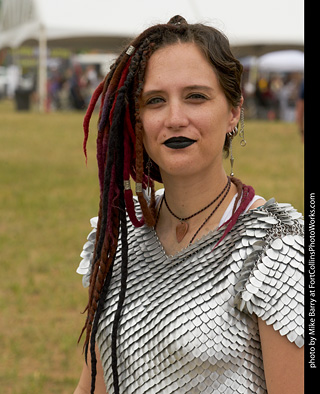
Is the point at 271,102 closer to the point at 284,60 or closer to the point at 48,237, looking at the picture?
the point at 284,60

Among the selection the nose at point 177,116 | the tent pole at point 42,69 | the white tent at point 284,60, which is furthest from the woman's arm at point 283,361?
the white tent at point 284,60

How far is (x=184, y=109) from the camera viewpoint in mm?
1816

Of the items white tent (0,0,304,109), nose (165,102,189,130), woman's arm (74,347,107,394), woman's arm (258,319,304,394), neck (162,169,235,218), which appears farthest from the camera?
white tent (0,0,304,109)

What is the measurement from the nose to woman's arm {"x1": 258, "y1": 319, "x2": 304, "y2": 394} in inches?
21.5

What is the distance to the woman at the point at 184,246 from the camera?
1.66m

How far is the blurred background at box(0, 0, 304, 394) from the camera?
15.3ft

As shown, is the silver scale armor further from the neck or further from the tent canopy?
the tent canopy

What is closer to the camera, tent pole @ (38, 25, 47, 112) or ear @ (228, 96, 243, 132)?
ear @ (228, 96, 243, 132)

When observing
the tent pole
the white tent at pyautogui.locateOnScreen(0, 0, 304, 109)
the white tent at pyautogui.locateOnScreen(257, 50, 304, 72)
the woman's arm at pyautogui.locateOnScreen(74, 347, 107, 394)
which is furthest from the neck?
the white tent at pyautogui.locateOnScreen(257, 50, 304, 72)

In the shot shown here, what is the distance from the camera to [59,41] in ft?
73.5

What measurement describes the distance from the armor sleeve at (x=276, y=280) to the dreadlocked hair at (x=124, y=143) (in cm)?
40

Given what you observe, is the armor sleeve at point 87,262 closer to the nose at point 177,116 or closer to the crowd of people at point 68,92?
the nose at point 177,116

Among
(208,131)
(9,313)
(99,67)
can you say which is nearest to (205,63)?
(208,131)

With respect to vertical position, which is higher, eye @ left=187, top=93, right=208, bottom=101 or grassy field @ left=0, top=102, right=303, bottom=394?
eye @ left=187, top=93, right=208, bottom=101
